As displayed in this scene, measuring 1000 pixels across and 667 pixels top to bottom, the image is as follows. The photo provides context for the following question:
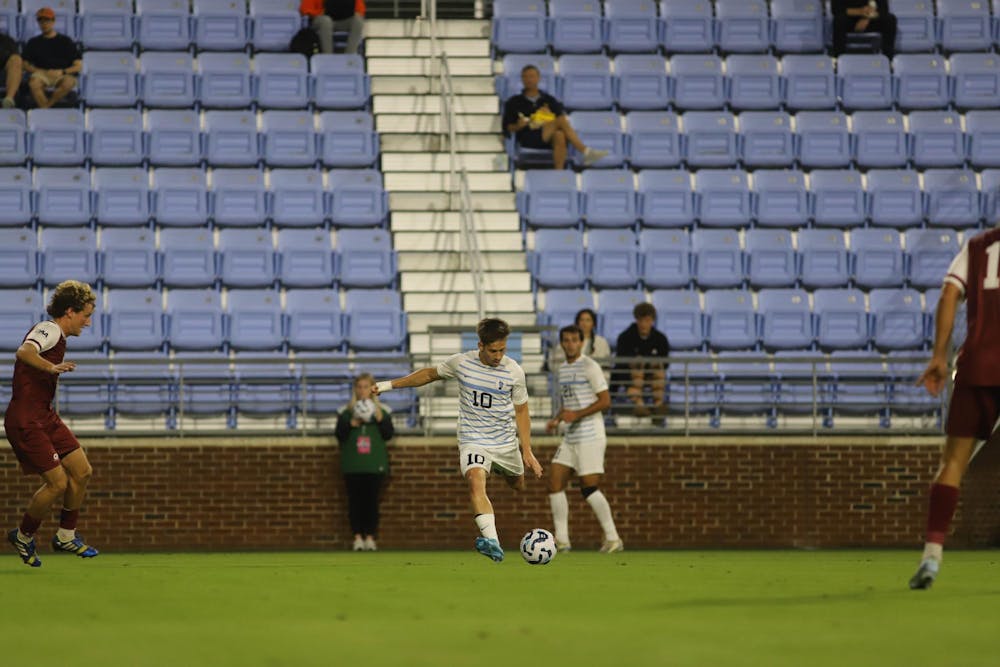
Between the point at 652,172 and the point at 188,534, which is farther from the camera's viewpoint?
the point at 652,172

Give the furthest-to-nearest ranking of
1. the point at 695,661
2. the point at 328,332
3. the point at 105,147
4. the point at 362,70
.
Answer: the point at 362,70 → the point at 105,147 → the point at 328,332 → the point at 695,661

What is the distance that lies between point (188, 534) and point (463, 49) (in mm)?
9215

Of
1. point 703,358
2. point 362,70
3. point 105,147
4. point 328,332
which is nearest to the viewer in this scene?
point 703,358

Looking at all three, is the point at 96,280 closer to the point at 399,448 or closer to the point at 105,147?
the point at 105,147

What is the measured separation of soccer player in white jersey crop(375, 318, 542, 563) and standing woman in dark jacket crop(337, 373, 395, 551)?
4896 mm

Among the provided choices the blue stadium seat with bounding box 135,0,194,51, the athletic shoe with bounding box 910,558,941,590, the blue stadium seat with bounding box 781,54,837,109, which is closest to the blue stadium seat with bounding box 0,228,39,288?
the blue stadium seat with bounding box 135,0,194,51

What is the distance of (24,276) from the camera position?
63.0 ft

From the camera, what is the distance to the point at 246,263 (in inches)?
766

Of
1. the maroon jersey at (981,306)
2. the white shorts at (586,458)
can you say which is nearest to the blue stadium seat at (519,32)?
the white shorts at (586,458)

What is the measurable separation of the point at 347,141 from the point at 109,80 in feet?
11.7

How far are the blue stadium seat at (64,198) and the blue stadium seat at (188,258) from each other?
3.89 feet

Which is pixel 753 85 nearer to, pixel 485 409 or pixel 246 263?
pixel 246 263

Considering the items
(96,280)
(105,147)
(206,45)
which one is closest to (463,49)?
(206,45)

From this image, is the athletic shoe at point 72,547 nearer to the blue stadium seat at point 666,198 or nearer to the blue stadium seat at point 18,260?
the blue stadium seat at point 18,260
